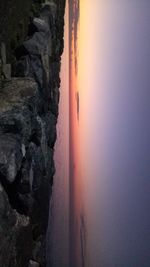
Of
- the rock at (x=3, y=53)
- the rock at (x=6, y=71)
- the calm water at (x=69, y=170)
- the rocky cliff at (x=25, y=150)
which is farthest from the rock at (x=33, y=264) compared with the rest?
the calm water at (x=69, y=170)

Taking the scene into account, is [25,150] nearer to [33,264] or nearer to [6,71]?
[6,71]

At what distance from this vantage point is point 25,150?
300cm

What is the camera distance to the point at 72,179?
24.4 feet

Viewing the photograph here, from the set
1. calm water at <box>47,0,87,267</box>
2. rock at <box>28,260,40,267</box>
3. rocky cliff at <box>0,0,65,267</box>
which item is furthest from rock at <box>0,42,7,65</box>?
calm water at <box>47,0,87,267</box>

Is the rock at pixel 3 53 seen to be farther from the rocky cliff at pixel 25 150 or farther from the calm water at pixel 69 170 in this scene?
the calm water at pixel 69 170

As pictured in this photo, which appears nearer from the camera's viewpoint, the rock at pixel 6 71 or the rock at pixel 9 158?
the rock at pixel 9 158

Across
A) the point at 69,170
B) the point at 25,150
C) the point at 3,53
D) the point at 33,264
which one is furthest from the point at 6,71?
the point at 69,170

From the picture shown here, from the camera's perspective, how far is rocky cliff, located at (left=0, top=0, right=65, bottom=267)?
2660mm

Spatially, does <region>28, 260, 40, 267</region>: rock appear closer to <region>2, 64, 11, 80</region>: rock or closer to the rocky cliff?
the rocky cliff

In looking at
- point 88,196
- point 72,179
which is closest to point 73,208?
point 72,179

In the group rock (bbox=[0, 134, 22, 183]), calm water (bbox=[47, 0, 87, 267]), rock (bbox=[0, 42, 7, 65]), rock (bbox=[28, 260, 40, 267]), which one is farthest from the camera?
calm water (bbox=[47, 0, 87, 267])

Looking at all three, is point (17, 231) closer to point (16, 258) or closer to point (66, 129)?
point (16, 258)

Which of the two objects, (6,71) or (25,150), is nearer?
(25,150)

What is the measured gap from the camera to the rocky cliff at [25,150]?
266 centimetres
